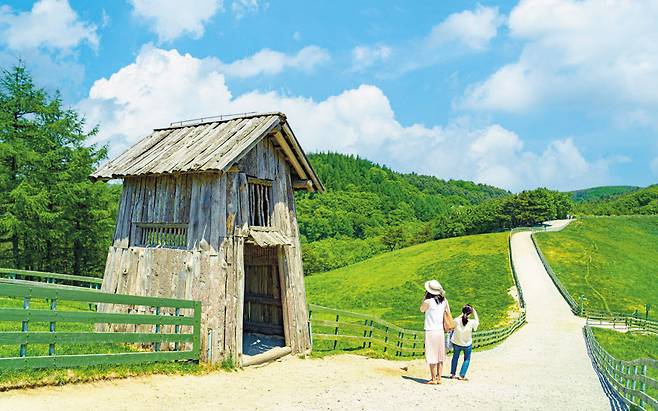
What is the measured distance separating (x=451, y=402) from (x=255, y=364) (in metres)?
5.24

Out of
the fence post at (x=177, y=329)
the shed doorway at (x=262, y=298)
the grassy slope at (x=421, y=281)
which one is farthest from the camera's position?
the grassy slope at (x=421, y=281)

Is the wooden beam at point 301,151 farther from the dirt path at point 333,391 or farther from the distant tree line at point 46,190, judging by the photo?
the distant tree line at point 46,190

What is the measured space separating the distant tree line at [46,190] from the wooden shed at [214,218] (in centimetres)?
1708

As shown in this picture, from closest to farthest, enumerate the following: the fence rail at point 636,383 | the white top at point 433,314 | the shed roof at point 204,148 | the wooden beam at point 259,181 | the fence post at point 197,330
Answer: the fence rail at point 636,383, the fence post at point 197,330, the white top at point 433,314, the shed roof at point 204,148, the wooden beam at point 259,181

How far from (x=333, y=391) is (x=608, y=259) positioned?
59864mm

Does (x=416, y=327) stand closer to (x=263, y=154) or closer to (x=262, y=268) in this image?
(x=262, y=268)

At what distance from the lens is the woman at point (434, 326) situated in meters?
11.9

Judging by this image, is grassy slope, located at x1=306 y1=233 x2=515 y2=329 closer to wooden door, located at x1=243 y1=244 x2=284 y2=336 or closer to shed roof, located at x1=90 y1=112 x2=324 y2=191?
wooden door, located at x1=243 y1=244 x2=284 y2=336

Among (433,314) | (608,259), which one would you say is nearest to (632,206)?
(608,259)

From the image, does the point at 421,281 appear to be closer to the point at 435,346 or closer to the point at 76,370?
the point at 435,346

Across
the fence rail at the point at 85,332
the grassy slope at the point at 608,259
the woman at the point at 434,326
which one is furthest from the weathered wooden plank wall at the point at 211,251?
the grassy slope at the point at 608,259

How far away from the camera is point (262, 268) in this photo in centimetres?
1756

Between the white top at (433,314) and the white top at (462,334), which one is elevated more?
the white top at (433,314)

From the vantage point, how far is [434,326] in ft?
39.1
